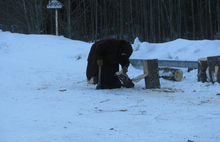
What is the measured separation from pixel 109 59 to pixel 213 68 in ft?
8.31

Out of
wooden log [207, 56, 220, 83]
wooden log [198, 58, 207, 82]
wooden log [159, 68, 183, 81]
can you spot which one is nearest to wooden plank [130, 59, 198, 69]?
wooden log [159, 68, 183, 81]

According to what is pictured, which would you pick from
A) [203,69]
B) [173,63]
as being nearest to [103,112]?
[203,69]

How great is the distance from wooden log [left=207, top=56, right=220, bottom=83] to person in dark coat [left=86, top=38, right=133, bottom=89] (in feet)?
6.42

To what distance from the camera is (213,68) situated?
5.91 m

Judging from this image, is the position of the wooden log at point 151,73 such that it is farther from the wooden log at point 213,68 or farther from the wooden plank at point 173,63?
the wooden plank at point 173,63

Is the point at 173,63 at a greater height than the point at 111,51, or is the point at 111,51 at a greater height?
the point at 111,51

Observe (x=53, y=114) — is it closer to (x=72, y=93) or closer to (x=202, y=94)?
(x=72, y=93)

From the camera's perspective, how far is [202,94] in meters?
5.29

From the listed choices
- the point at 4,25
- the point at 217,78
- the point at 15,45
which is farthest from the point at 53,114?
the point at 4,25

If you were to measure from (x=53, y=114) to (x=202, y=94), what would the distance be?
129 inches

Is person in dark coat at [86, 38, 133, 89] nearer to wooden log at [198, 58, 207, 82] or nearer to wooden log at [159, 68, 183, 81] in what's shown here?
wooden log at [159, 68, 183, 81]

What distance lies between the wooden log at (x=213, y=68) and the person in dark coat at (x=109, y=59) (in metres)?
1.96

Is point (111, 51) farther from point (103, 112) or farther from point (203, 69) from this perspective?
point (203, 69)

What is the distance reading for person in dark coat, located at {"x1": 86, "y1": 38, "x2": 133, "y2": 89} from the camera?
A: 581cm
